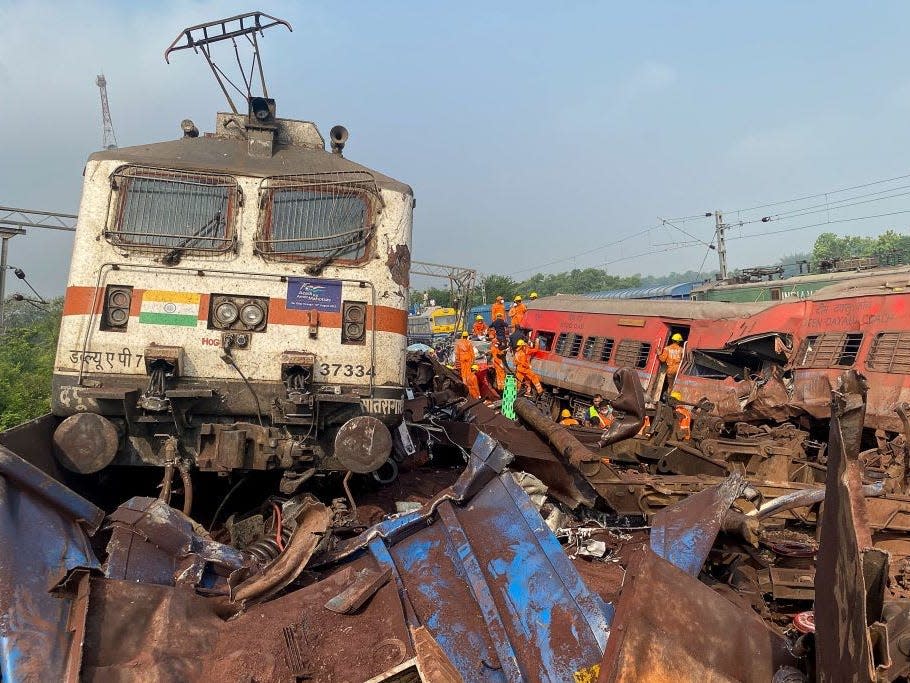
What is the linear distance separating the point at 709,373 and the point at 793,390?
2232 mm

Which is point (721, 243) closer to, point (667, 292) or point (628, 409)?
point (667, 292)

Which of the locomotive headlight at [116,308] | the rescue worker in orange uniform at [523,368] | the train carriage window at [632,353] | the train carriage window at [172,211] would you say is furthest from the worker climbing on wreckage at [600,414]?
the locomotive headlight at [116,308]

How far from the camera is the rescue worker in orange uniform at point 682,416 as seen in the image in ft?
24.5

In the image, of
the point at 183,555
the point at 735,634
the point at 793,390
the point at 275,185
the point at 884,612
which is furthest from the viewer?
the point at 793,390

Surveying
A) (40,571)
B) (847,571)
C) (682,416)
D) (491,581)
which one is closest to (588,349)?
(682,416)

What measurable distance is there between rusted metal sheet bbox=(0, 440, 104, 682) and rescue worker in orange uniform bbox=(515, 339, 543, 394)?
1088 centimetres

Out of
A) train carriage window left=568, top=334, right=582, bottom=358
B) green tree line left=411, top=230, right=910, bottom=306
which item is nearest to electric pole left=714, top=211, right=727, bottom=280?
green tree line left=411, top=230, right=910, bottom=306

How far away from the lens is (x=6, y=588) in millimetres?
2686

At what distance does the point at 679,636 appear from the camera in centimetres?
254

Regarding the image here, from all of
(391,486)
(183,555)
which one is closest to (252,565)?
(183,555)

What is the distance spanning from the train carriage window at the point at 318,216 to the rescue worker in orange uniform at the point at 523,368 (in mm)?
8367

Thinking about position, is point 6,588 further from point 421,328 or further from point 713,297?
point 421,328

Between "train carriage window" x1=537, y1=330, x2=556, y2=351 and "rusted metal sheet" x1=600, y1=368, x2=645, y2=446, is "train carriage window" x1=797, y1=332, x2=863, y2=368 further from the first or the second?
"train carriage window" x1=537, y1=330, x2=556, y2=351

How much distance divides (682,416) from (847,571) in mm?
7468
